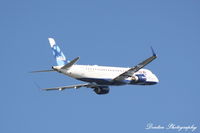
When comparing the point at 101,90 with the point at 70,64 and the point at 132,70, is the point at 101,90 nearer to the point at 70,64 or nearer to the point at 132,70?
the point at 132,70

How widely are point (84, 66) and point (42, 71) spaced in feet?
30.3

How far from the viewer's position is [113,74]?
300ft

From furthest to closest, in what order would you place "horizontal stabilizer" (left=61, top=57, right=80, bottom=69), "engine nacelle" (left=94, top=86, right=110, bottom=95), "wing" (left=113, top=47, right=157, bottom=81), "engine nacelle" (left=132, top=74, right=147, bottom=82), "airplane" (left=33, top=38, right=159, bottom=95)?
"engine nacelle" (left=94, top=86, right=110, bottom=95) → "engine nacelle" (left=132, top=74, right=147, bottom=82) → "airplane" (left=33, top=38, right=159, bottom=95) → "wing" (left=113, top=47, right=157, bottom=81) → "horizontal stabilizer" (left=61, top=57, right=80, bottom=69)

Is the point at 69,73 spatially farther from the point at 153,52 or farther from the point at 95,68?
the point at 153,52

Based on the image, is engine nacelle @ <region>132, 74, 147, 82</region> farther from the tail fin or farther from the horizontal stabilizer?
the horizontal stabilizer

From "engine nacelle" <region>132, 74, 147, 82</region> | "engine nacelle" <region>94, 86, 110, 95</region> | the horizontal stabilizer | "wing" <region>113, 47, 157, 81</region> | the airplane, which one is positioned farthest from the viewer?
"engine nacelle" <region>94, 86, 110, 95</region>

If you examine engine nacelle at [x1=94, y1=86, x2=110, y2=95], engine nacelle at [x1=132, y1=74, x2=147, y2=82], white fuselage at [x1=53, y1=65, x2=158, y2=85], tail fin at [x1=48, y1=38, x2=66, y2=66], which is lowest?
engine nacelle at [x1=94, y1=86, x2=110, y2=95]

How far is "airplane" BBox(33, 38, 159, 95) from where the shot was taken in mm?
86037

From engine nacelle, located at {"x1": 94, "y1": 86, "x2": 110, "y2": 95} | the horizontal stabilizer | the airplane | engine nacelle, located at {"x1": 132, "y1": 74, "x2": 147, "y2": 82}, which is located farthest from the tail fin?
engine nacelle, located at {"x1": 132, "y1": 74, "x2": 147, "y2": 82}

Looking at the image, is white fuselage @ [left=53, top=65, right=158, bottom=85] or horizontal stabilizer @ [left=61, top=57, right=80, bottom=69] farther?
white fuselage @ [left=53, top=65, right=158, bottom=85]

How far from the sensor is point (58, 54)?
87.9 metres

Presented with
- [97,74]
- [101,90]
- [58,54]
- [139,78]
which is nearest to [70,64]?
[58,54]

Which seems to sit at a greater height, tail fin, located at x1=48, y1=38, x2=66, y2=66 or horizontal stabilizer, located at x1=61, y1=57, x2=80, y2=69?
tail fin, located at x1=48, y1=38, x2=66, y2=66

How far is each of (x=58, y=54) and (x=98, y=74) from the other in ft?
22.4
